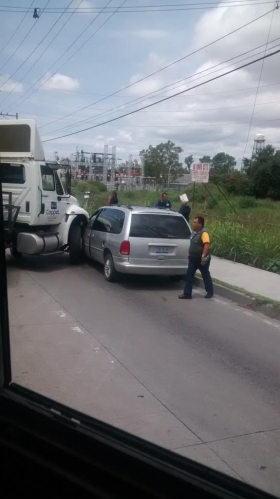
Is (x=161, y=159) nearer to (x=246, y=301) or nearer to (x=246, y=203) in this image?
(x=246, y=203)

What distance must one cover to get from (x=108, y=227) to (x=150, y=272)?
164 centimetres

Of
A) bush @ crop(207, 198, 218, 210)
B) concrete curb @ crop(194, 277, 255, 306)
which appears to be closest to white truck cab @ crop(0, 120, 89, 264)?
concrete curb @ crop(194, 277, 255, 306)

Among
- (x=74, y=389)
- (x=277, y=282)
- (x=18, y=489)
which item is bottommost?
(x=277, y=282)

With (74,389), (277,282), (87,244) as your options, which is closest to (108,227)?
(87,244)

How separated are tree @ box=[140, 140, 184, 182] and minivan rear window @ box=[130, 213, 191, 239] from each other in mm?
10777

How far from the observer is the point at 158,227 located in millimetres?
10695

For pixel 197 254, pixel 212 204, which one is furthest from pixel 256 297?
pixel 212 204

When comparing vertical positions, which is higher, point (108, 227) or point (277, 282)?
point (108, 227)

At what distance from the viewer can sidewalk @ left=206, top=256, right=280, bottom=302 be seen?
34.1 ft

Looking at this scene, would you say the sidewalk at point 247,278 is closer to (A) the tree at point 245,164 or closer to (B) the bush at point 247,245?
(B) the bush at point 247,245

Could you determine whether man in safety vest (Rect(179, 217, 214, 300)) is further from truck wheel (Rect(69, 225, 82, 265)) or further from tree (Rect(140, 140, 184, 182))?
tree (Rect(140, 140, 184, 182))

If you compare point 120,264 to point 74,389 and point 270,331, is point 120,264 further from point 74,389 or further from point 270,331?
point 74,389

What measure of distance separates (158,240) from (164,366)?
485cm

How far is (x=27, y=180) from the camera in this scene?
11273 mm
